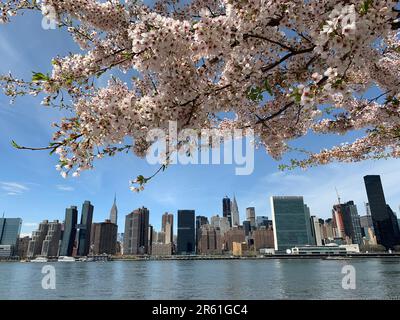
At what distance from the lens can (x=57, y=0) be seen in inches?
209

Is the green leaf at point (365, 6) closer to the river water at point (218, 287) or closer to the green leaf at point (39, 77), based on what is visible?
the green leaf at point (39, 77)

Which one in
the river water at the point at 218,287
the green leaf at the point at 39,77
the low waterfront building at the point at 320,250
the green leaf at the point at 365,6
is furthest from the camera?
the low waterfront building at the point at 320,250

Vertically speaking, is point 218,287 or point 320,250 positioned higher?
point 320,250

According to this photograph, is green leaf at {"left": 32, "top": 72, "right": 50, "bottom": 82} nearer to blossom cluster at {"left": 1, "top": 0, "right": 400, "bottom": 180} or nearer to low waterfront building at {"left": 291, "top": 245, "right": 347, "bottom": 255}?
blossom cluster at {"left": 1, "top": 0, "right": 400, "bottom": 180}

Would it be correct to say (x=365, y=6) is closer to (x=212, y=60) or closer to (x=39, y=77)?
(x=212, y=60)

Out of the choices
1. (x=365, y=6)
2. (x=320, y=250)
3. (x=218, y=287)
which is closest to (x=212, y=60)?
(x=365, y=6)

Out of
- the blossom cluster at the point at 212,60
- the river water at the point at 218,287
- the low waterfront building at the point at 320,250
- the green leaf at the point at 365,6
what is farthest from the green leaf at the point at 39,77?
the low waterfront building at the point at 320,250

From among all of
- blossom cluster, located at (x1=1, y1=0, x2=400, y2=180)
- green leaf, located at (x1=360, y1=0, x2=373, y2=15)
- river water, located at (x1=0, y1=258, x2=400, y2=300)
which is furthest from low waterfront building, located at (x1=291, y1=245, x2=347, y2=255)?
green leaf, located at (x1=360, y1=0, x2=373, y2=15)

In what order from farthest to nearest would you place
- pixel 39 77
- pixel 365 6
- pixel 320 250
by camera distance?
pixel 320 250 < pixel 39 77 < pixel 365 6

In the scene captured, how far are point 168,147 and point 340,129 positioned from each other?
229 inches

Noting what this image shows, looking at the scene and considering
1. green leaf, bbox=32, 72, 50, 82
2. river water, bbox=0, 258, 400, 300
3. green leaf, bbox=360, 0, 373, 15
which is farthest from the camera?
river water, bbox=0, 258, 400, 300

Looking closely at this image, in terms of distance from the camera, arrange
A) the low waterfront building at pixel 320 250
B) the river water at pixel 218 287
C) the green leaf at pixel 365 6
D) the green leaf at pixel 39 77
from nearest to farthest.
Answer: the green leaf at pixel 365 6 → the green leaf at pixel 39 77 → the river water at pixel 218 287 → the low waterfront building at pixel 320 250

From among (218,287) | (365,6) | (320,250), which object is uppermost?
(320,250)
